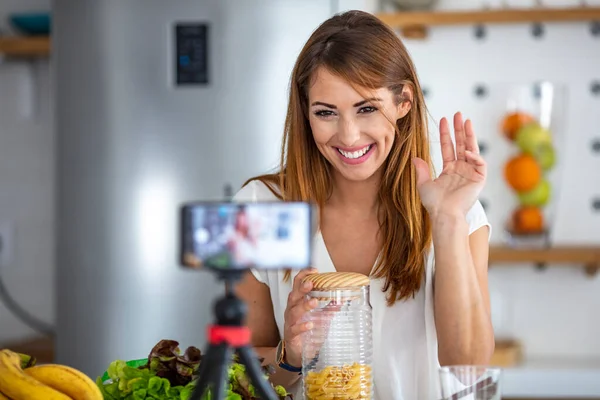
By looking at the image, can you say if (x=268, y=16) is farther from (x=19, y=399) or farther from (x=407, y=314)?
(x=19, y=399)

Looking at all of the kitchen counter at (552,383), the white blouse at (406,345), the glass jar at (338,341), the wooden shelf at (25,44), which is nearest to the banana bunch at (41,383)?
the glass jar at (338,341)

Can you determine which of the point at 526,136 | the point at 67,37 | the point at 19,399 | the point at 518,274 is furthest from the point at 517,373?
the point at 19,399

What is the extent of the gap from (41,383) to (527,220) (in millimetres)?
1815

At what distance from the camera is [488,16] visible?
262 cm

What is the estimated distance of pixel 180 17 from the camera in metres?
2.50

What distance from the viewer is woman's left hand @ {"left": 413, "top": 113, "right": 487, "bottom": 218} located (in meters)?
1.38

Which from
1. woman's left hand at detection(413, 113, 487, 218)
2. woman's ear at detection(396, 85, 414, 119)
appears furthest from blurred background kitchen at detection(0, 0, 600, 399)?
woman's left hand at detection(413, 113, 487, 218)

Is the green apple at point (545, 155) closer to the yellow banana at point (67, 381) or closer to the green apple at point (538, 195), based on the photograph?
the green apple at point (538, 195)

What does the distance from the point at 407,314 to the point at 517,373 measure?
1.11 m

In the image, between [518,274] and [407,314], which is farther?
[518,274]

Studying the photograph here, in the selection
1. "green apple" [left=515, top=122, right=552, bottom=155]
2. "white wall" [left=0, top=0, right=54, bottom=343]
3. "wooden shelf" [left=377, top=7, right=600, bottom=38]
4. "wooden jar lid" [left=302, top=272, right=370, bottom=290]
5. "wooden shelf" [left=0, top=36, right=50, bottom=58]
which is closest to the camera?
"wooden jar lid" [left=302, top=272, right=370, bottom=290]

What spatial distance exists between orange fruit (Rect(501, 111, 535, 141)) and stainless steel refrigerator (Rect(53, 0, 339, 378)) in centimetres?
61

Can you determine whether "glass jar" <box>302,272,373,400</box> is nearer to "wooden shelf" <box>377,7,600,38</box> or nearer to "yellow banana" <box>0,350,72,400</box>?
"yellow banana" <box>0,350,72,400</box>

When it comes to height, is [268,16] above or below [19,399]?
above
